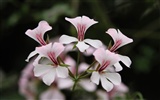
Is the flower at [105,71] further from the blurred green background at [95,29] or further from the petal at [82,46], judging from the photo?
the blurred green background at [95,29]

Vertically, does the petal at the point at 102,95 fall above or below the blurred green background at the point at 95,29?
below

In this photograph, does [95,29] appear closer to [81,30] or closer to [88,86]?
[88,86]

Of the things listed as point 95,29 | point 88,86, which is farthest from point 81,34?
point 95,29

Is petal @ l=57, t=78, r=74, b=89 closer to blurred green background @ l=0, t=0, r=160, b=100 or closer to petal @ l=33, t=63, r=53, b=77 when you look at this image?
blurred green background @ l=0, t=0, r=160, b=100

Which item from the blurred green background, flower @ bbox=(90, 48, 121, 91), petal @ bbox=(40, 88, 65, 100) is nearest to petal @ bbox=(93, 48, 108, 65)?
flower @ bbox=(90, 48, 121, 91)

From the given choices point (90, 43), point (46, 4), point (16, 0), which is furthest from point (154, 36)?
point (90, 43)

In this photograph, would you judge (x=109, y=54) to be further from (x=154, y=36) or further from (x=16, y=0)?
(x=16, y=0)

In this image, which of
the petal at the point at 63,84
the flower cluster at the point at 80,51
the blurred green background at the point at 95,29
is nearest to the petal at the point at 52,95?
the petal at the point at 63,84
